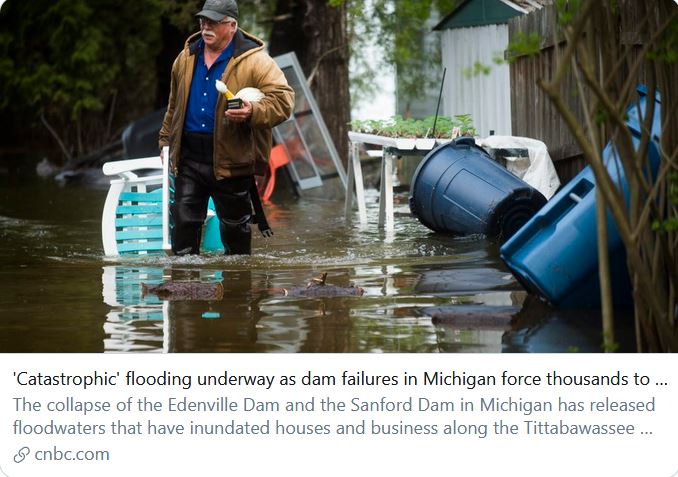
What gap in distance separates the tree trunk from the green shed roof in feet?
12.6

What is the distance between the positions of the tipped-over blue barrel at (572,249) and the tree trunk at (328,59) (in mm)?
11433

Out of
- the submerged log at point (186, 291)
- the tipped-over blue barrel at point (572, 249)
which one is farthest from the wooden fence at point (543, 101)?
the submerged log at point (186, 291)

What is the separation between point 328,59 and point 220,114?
964 centimetres

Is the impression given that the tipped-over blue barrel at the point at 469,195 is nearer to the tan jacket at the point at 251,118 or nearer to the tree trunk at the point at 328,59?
the tan jacket at the point at 251,118

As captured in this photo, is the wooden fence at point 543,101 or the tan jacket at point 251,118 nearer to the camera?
the tan jacket at point 251,118

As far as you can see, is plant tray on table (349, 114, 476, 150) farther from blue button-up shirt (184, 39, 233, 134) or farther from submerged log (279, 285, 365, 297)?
submerged log (279, 285, 365, 297)

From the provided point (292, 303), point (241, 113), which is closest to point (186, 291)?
point (292, 303)

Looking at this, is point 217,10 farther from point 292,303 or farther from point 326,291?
point 292,303

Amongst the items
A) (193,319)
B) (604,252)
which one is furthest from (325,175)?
(604,252)

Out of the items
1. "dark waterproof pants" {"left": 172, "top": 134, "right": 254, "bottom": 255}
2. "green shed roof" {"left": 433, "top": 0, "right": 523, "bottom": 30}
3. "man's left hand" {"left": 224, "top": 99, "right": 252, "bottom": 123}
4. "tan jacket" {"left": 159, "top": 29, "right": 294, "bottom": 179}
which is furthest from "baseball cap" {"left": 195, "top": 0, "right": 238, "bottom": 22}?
"green shed roof" {"left": 433, "top": 0, "right": 523, "bottom": 30}

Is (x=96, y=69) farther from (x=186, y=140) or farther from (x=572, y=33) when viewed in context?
(x=572, y=33)

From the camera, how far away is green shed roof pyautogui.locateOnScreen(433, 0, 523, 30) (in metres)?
13.4

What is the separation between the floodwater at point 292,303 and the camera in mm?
6129
